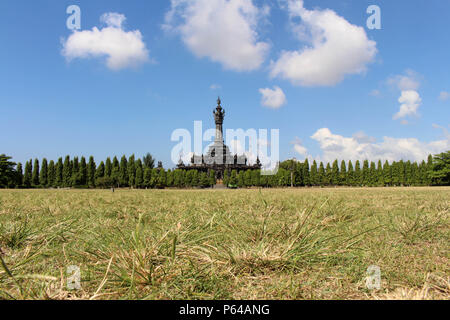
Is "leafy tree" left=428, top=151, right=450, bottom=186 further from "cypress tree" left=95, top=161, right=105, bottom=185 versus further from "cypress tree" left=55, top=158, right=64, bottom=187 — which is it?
"cypress tree" left=55, top=158, right=64, bottom=187

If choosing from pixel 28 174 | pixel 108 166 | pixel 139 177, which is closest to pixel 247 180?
pixel 139 177

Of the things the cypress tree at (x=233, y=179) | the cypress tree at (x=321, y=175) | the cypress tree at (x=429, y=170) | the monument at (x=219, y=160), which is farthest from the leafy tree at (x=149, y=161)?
the cypress tree at (x=429, y=170)

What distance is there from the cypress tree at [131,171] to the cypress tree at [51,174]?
13101mm

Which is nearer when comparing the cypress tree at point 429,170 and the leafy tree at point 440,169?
the leafy tree at point 440,169

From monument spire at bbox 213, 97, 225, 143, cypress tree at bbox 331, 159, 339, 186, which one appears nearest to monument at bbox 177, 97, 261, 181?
monument spire at bbox 213, 97, 225, 143

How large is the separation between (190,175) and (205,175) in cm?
284

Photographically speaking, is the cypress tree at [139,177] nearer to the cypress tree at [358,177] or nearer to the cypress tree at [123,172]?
the cypress tree at [123,172]

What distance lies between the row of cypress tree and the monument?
23.6 ft

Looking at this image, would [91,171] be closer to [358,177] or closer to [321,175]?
[321,175]

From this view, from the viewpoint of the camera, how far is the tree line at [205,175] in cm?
4553

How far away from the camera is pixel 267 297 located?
1062 mm

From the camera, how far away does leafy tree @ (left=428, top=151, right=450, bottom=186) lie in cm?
4575

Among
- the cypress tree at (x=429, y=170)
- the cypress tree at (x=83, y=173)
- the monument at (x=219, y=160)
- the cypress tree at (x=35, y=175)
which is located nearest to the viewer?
the cypress tree at (x=83, y=173)
